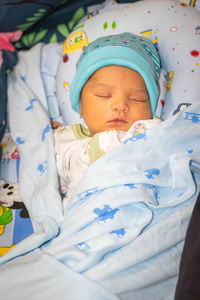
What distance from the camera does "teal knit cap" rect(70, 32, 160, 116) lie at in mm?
1059

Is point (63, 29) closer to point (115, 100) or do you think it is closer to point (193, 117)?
point (115, 100)

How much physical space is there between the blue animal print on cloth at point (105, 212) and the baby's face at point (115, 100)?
362mm

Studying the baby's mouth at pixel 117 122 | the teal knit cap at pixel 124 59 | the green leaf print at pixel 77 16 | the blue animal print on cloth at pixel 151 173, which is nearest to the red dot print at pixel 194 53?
the teal knit cap at pixel 124 59

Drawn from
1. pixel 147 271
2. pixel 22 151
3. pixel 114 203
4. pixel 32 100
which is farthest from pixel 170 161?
pixel 32 100

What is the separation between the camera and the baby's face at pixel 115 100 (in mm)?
1013

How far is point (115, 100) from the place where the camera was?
101 centimetres

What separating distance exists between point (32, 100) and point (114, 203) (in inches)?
30.1

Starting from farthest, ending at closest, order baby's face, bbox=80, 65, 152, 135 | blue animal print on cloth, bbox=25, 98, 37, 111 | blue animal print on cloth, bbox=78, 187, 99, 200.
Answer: blue animal print on cloth, bbox=25, 98, 37, 111, baby's face, bbox=80, 65, 152, 135, blue animal print on cloth, bbox=78, 187, 99, 200

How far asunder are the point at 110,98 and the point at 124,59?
16 centimetres

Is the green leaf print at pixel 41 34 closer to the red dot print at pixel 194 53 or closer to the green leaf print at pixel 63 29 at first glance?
the green leaf print at pixel 63 29

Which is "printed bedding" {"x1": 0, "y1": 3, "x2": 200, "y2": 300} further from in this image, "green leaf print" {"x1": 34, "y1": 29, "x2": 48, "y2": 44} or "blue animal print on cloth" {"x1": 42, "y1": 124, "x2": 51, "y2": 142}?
"green leaf print" {"x1": 34, "y1": 29, "x2": 48, "y2": 44}

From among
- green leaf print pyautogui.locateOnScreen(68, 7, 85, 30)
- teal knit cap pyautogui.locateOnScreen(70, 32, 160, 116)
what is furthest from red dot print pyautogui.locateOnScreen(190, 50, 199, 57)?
green leaf print pyautogui.locateOnScreen(68, 7, 85, 30)

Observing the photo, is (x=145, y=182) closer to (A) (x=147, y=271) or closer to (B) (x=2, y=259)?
(A) (x=147, y=271)

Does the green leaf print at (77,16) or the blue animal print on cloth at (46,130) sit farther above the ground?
the green leaf print at (77,16)
